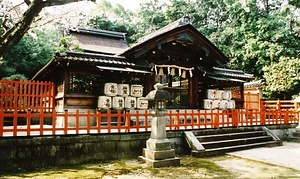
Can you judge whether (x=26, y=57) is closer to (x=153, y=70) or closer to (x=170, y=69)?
Result: (x=153, y=70)

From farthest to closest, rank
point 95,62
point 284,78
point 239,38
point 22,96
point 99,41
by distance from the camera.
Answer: point 239,38 → point 99,41 → point 284,78 → point 22,96 → point 95,62

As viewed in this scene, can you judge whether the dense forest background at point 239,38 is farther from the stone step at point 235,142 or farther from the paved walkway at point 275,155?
the paved walkway at point 275,155

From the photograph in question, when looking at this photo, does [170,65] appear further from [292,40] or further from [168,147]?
[292,40]

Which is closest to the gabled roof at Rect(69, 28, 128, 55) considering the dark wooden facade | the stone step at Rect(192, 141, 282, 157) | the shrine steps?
the dark wooden facade

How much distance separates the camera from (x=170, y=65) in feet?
47.4

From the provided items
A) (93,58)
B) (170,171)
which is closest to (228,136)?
(170,171)

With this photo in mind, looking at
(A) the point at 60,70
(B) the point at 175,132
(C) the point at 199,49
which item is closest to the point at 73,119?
(A) the point at 60,70

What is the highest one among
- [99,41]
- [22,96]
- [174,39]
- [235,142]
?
[99,41]

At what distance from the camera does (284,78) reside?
23.7 meters

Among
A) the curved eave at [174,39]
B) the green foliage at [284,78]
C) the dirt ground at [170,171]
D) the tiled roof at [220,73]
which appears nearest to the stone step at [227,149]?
the dirt ground at [170,171]

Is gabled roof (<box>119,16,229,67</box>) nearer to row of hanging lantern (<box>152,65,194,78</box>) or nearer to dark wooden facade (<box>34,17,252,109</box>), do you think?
dark wooden facade (<box>34,17,252,109</box>)

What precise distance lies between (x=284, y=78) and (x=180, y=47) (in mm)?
13797

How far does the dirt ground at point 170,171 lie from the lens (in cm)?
708

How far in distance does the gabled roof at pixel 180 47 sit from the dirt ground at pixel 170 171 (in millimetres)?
6414
